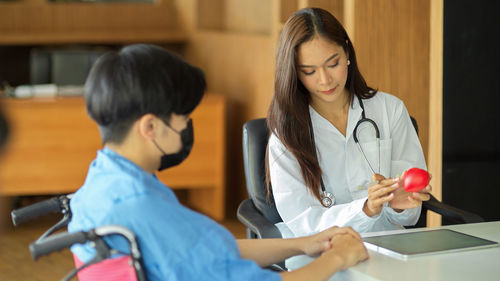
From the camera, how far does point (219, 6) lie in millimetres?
6168

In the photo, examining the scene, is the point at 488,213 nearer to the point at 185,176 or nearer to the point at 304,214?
the point at 304,214

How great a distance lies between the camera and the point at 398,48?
10.8ft

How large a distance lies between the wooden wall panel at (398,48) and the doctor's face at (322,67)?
0.93 meters

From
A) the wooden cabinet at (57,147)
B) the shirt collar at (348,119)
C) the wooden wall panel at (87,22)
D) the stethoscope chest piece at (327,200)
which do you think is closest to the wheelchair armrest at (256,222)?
the stethoscope chest piece at (327,200)

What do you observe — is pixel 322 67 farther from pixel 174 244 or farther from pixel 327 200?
pixel 174 244

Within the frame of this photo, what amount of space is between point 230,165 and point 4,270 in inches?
76.0

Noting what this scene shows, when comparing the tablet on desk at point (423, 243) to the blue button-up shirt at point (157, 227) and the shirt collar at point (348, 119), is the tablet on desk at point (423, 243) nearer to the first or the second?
the blue button-up shirt at point (157, 227)

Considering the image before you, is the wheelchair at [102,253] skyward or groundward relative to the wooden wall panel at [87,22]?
groundward

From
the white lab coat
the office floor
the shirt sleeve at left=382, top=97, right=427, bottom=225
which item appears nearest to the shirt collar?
the white lab coat

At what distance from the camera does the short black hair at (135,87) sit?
140 centimetres

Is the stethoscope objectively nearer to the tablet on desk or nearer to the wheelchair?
the tablet on desk

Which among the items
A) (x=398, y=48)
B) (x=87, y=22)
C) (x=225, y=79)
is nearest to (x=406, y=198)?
(x=398, y=48)

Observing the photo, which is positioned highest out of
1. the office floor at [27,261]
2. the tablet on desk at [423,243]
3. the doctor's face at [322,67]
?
the doctor's face at [322,67]

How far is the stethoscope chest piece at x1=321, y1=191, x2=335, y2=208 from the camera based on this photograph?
7.56ft
